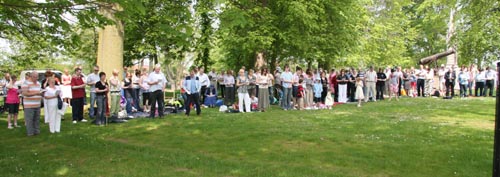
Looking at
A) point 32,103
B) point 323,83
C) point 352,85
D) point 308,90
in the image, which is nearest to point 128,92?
point 32,103

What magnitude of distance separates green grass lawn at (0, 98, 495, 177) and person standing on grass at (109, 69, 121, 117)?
1.21 m

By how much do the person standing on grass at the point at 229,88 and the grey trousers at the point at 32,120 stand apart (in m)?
8.75

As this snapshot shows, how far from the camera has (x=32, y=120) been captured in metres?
11.1

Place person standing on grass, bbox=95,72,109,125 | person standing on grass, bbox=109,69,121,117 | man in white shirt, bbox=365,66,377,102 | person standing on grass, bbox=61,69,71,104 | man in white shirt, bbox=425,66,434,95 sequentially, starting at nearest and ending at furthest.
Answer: person standing on grass, bbox=95,72,109,125
person standing on grass, bbox=109,69,121,117
person standing on grass, bbox=61,69,71,104
man in white shirt, bbox=365,66,377,102
man in white shirt, bbox=425,66,434,95

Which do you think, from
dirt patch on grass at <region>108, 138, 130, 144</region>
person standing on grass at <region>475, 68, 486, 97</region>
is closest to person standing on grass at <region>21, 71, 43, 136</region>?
dirt patch on grass at <region>108, 138, 130, 144</region>

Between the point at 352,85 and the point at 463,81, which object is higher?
the point at 463,81

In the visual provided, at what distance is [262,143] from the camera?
30.8ft

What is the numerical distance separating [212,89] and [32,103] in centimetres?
987

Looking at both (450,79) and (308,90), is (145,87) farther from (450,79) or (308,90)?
(450,79)

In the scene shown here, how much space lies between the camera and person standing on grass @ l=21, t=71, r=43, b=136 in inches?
434

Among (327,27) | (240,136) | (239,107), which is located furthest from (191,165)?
(327,27)

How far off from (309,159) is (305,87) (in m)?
10.4

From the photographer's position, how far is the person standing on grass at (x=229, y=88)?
18.7m

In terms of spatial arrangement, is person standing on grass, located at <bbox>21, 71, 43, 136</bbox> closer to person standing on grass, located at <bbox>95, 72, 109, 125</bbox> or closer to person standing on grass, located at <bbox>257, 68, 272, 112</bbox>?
person standing on grass, located at <bbox>95, 72, 109, 125</bbox>
